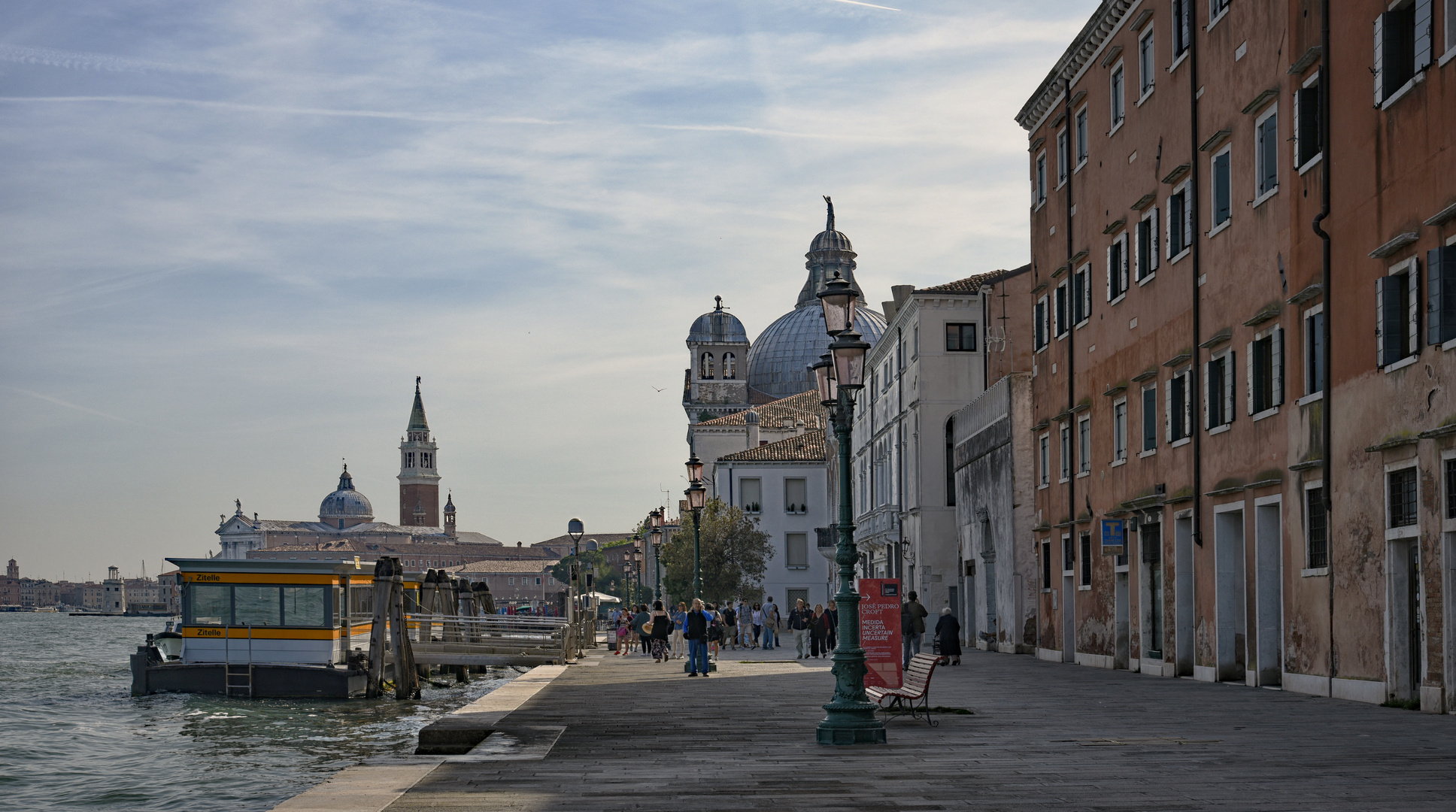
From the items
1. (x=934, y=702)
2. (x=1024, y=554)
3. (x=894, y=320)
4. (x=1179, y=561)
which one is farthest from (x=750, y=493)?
(x=934, y=702)

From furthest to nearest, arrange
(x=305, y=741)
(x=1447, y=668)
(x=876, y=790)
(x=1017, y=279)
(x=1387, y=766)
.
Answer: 1. (x=1017, y=279)
2. (x=305, y=741)
3. (x=1447, y=668)
4. (x=1387, y=766)
5. (x=876, y=790)

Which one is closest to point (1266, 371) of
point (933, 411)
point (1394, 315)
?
point (1394, 315)

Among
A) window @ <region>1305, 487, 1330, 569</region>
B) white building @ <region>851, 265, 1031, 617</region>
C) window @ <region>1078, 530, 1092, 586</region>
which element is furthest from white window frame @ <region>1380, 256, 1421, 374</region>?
white building @ <region>851, 265, 1031, 617</region>

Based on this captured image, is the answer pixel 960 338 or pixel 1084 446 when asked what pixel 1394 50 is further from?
pixel 960 338

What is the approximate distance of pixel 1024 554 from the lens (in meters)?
38.4

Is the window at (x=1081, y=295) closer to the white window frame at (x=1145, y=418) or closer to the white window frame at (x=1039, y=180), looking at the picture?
the white window frame at (x=1039, y=180)

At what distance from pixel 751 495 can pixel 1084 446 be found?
50.9 m

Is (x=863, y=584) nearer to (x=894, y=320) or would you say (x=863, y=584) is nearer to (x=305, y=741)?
(x=305, y=741)

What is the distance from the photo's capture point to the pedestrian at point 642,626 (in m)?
47.5

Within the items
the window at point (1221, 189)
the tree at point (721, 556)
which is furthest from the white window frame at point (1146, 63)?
the tree at point (721, 556)

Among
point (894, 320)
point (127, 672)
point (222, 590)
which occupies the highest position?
point (894, 320)

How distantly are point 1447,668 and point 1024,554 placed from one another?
21.3 metres

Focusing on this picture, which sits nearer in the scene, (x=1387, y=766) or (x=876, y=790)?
(x=876, y=790)

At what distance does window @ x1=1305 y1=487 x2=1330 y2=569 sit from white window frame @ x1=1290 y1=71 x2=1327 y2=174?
3932mm
